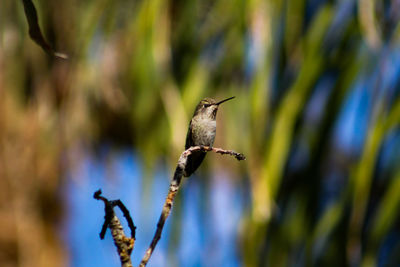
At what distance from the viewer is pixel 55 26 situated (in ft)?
8.79

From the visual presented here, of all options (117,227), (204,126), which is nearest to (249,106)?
(204,126)

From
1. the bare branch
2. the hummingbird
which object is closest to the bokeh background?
the hummingbird

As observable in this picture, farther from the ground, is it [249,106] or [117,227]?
[249,106]

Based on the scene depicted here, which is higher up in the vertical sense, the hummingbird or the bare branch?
the hummingbird

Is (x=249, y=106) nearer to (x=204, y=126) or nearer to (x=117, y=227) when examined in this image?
(x=204, y=126)

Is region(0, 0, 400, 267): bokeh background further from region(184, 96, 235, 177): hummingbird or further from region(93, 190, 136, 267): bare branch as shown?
region(93, 190, 136, 267): bare branch

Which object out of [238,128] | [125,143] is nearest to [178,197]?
[238,128]

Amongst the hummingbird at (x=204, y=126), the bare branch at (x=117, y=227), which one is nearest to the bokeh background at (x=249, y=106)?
the hummingbird at (x=204, y=126)

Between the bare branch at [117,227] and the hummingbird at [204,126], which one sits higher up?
the hummingbird at [204,126]

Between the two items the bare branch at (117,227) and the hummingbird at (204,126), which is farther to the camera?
the hummingbird at (204,126)

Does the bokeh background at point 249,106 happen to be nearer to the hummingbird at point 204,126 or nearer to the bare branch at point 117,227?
the hummingbird at point 204,126

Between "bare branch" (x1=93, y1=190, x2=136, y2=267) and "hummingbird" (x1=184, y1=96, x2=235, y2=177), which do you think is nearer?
"bare branch" (x1=93, y1=190, x2=136, y2=267)

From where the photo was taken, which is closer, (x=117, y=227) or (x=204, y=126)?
(x=117, y=227)

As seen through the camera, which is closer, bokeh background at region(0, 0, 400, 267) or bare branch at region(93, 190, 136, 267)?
bare branch at region(93, 190, 136, 267)
